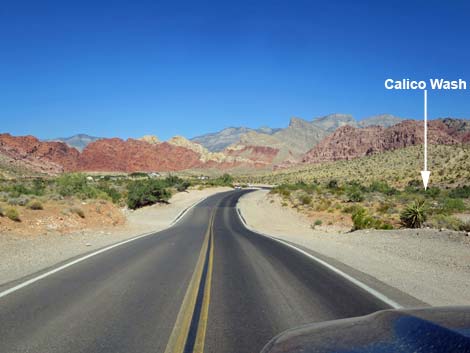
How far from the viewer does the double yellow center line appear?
18.4 ft

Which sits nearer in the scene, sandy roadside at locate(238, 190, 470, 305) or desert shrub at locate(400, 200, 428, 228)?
sandy roadside at locate(238, 190, 470, 305)

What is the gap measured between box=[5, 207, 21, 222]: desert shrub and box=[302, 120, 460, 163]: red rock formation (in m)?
117

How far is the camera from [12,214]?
20.3m

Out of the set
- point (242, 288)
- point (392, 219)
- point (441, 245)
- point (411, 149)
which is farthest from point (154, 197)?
point (411, 149)

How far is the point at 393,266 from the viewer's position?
39.9ft

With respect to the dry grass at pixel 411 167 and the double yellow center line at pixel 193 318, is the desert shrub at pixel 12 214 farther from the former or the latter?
the dry grass at pixel 411 167

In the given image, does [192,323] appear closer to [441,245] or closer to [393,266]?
[393,266]

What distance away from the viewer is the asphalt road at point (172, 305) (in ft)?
19.1

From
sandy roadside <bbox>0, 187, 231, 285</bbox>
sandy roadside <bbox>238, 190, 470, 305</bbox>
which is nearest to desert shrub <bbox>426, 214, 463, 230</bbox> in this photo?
sandy roadside <bbox>238, 190, 470, 305</bbox>

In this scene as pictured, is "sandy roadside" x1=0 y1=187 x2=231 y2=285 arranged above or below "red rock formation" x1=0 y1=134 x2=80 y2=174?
below

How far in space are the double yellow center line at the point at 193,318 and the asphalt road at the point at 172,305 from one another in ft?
0.05

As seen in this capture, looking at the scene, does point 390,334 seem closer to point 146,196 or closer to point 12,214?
point 12,214

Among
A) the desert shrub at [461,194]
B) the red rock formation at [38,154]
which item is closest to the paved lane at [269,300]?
the desert shrub at [461,194]

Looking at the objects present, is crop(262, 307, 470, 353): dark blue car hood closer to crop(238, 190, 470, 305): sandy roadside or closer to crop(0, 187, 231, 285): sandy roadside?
crop(238, 190, 470, 305): sandy roadside
